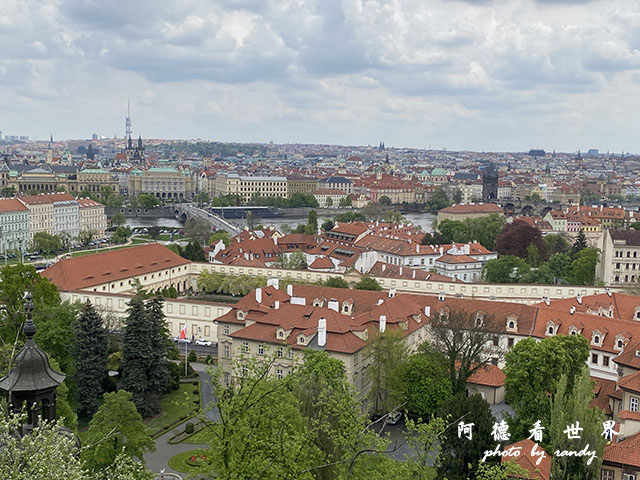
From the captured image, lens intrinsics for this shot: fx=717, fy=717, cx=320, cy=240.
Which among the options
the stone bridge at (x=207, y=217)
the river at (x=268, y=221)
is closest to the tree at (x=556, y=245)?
the stone bridge at (x=207, y=217)

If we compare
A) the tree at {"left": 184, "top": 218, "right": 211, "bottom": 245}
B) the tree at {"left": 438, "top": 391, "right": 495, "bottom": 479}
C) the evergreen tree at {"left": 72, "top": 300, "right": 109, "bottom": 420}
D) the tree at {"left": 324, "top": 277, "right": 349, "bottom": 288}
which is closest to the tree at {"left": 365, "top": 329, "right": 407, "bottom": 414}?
the tree at {"left": 438, "top": 391, "right": 495, "bottom": 479}

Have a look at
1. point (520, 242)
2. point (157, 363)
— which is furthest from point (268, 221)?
point (157, 363)

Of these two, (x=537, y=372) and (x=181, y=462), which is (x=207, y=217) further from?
(x=537, y=372)

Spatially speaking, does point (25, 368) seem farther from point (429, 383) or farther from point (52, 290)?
point (52, 290)

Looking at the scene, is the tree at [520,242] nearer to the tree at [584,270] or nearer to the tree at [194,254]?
the tree at [584,270]

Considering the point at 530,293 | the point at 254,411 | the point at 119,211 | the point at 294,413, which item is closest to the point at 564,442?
the point at 294,413
